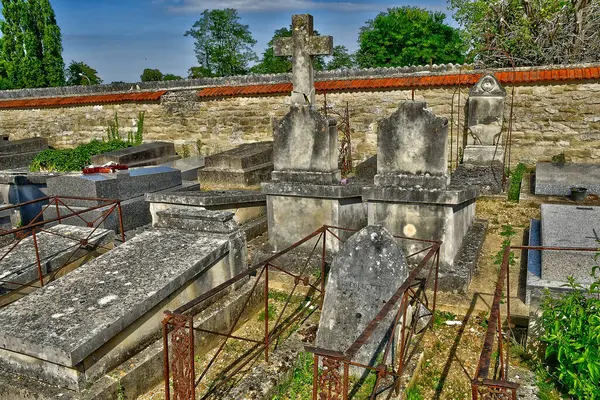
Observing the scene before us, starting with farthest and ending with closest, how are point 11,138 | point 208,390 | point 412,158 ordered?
point 11,138
point 412,158
point 208,390

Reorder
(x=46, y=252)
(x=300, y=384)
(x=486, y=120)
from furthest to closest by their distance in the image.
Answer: (x=486, y=120) → (x=46, y=252) → (x=300, y=384)

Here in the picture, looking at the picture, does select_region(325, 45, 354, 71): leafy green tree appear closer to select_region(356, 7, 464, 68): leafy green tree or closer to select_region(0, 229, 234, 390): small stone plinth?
select_region(356, 7, 464, 68): leafy green tree

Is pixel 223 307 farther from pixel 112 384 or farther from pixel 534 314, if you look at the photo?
pixel 534 314

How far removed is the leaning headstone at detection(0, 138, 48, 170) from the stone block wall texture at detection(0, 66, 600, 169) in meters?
1.39

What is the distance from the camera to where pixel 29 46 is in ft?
102

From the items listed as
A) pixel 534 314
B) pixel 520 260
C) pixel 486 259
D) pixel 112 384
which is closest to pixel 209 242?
pixel 112 384

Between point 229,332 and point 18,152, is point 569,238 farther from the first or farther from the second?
point 18,152

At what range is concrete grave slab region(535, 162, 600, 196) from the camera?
25.1 feet

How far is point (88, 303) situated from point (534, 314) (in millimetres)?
3815

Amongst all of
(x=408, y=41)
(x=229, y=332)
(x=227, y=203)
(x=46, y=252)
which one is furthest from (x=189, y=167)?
(x=408, y=41)

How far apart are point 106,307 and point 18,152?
1251cm

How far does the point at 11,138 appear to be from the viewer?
16781 millimetres

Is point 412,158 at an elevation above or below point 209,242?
above

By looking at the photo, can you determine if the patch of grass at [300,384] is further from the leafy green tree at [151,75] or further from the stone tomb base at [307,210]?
the leafy green tree at [151,75]
